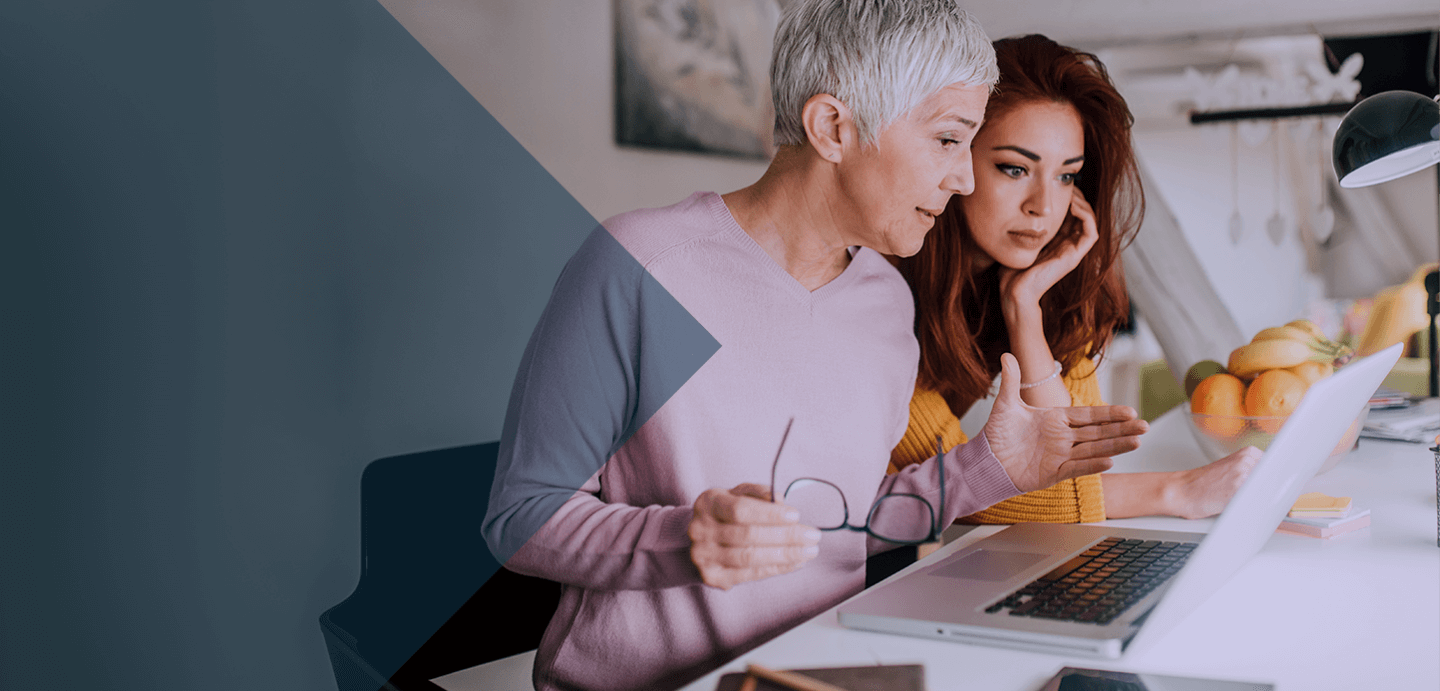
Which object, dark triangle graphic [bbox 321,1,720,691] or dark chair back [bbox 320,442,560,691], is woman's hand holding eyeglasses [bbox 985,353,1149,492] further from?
dark chair back [bbox 320,442,560,691]

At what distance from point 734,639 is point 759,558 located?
314 millimetres

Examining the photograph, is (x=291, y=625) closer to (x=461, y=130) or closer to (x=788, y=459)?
(x=788, y=459)

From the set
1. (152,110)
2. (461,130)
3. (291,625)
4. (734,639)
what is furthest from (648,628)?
(461,130)

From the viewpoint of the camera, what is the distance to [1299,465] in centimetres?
74

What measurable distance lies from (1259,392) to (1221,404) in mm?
48

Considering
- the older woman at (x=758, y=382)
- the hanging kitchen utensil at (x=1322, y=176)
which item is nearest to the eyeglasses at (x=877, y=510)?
the older woman at (x=758, y=382)

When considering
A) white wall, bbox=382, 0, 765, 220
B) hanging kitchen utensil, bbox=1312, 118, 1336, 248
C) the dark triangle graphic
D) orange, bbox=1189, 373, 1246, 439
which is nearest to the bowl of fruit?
orange, bbox=1189, 373, 1246, 439

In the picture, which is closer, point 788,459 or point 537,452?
point 537,452

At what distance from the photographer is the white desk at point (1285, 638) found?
2.12 ft

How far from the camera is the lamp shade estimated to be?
1039mm

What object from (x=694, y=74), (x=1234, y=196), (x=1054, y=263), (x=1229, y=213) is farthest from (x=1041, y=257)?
(x=1229, y=213)

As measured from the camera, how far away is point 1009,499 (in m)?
1.20

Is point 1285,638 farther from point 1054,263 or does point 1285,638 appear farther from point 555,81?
point 555,81

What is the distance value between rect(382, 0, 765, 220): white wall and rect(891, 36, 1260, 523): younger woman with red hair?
27.8 inches
